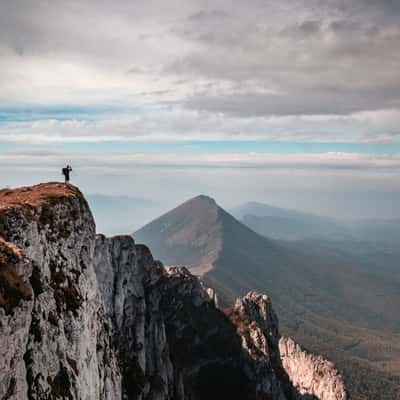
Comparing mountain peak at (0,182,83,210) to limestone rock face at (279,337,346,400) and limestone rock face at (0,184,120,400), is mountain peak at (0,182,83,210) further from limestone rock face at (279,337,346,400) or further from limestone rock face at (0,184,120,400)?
limestone rock face at (279,337,346,400)

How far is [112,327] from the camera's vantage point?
9431 centimetres

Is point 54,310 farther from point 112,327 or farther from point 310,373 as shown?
point 310,373

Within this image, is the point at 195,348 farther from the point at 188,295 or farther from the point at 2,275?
the point at 2,275

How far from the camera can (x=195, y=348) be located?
15662 centimetres

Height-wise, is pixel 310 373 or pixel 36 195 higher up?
pixel 36 195

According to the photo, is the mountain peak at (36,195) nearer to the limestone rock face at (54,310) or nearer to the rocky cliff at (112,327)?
the limestone rock face at (54,310)

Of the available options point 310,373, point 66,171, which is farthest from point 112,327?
point 310,373

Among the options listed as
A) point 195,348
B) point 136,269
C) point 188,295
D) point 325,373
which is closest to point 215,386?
point 195,348

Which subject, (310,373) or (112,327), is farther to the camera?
(310,373)

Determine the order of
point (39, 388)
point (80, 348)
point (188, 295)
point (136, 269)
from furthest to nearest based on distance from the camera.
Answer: point (188, 295)
point (136, 269)
point (80, 348)
point (39, 388)

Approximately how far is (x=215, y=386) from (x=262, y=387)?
1854 centimetres

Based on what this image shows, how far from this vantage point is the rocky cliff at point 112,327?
107 feet

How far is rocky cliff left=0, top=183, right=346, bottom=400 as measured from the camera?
32.7 meters

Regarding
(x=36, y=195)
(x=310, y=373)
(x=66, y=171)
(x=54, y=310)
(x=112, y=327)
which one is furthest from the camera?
(x=310, y=373)
